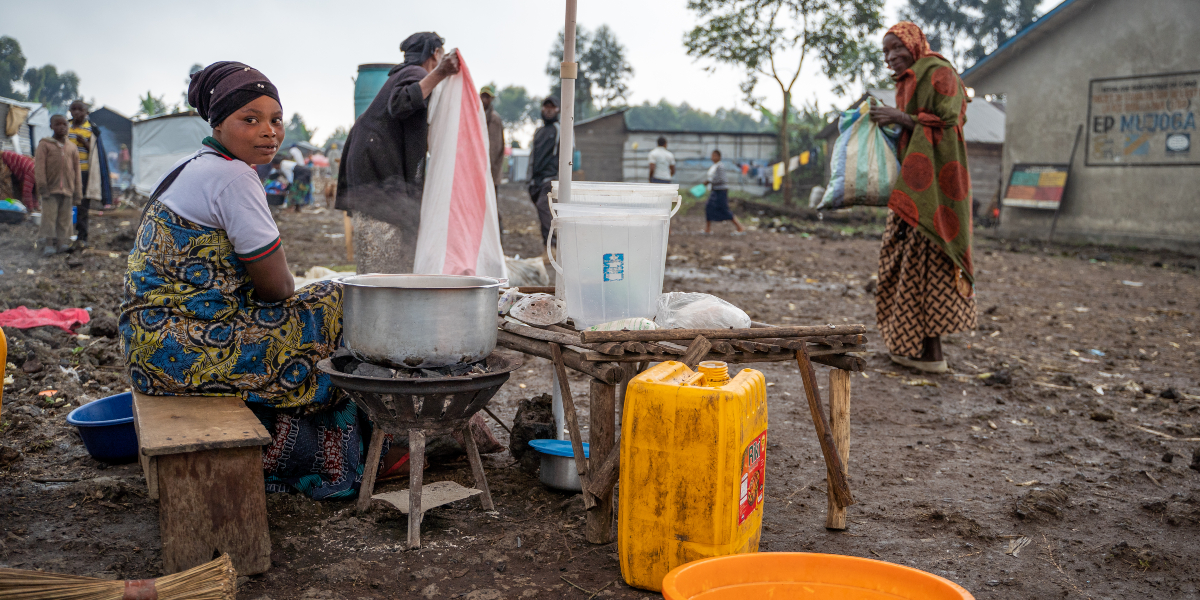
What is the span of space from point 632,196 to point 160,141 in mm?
27435

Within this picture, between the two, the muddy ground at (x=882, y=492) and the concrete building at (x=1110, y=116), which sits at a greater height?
the concrete building at (x=1110, y=116)

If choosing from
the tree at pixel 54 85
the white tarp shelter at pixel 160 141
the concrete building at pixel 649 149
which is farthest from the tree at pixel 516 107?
the white tarp shelter at pixel 160 141

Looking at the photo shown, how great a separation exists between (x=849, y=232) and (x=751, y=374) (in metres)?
15.3

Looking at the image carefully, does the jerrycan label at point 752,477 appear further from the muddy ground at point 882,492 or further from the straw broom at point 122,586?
the straw broom at point 122,586

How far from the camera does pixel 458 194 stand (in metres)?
3.84

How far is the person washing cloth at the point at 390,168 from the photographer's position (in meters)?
4.15

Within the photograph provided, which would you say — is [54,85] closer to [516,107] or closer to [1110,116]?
[516,107]

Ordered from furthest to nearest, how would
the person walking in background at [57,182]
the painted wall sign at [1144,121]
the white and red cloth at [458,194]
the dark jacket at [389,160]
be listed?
the painted wall sign at [1144,121]
the person walking in background at [57,182]
the dark jacket at [389,160]
the white and red cloth at [458,194]

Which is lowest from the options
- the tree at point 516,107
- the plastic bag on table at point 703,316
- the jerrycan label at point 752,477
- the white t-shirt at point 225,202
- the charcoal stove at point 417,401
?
the jerrycan label at point 752,477

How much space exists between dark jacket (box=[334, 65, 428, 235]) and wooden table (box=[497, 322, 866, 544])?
170 cm

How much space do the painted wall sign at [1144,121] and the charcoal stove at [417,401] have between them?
49.0 ft

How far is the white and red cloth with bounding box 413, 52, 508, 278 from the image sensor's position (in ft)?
12.5

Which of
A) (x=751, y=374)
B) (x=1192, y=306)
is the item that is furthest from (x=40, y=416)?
(x=1192, y=306)

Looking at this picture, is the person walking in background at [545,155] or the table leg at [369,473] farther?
the person walking in background at [545,155]
